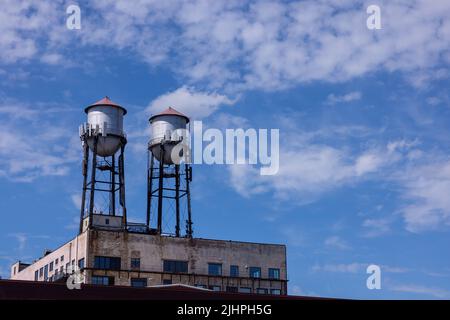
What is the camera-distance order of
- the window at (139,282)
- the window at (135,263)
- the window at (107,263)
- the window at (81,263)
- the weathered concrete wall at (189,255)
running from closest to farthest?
the window at (81,263), the window at (107,263), the weathered concrete wall at (189,255), the window at (139,282), the window at (135,263)

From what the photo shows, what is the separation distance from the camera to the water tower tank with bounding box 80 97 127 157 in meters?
86.7

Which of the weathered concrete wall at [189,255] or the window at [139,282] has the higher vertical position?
the weathered concrete wall at [189,255]

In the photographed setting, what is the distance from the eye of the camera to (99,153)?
87438mm

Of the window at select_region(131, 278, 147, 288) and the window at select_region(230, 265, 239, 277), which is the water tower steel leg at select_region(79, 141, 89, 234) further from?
the window at select_region(230, 265, 239, 277)

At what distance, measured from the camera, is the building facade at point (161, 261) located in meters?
81.3

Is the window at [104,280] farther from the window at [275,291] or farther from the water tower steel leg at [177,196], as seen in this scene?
the window at [275,291]

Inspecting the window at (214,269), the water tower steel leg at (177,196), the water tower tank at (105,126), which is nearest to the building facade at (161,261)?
the window at (214,269)

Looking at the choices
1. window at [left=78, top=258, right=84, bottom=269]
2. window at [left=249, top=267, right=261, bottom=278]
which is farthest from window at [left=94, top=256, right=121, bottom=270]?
window at [left=249, top=267, right=261, bottom=278]

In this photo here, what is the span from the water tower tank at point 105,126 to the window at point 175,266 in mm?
13538
